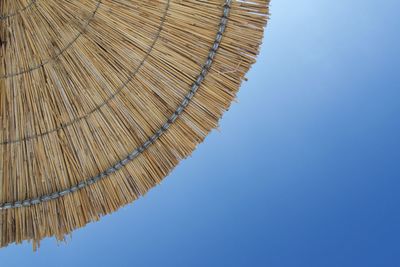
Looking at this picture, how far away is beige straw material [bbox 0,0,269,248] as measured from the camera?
4.35 feet

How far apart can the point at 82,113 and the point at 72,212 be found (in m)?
0.31

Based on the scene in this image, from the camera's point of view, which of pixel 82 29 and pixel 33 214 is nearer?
pixel 82 29

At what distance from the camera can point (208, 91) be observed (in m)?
1.38

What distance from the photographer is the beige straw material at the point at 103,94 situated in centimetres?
133

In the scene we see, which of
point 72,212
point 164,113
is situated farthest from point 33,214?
point 164,113

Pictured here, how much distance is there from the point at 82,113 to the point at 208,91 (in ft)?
1.22

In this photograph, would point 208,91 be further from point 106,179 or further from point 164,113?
point 106,179

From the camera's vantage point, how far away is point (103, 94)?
1375 mm

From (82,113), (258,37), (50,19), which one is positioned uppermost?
(50,19)

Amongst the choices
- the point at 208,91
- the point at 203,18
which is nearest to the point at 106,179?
the point at 208,91

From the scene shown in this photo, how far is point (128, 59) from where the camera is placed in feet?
4.45

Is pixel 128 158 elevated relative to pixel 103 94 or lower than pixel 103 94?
lower

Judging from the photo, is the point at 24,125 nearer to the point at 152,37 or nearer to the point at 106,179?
the point at 106,179

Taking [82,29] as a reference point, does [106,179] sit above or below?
below
